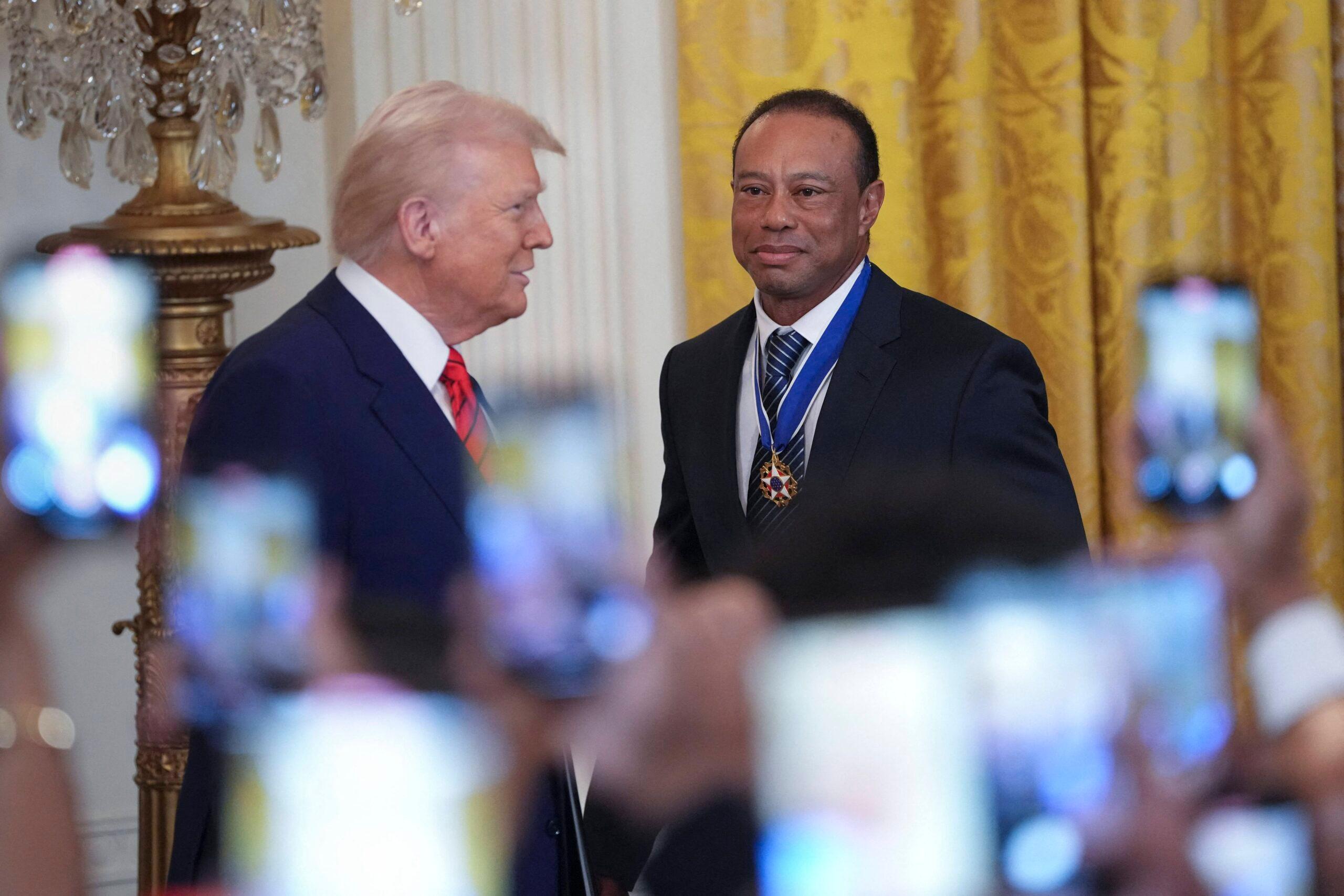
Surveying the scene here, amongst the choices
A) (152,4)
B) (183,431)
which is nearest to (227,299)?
(183,431)

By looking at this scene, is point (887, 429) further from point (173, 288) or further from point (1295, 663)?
point (1295, 663)

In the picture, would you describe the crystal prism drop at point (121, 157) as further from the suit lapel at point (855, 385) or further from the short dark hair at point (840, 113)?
the suit lapel at point (855, 385)

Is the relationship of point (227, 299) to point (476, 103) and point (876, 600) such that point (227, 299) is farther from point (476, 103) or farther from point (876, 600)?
point (876, 600)

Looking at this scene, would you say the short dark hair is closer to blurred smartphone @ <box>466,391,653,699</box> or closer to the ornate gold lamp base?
the ornate gold lamp base

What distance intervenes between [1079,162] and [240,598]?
6.66ft

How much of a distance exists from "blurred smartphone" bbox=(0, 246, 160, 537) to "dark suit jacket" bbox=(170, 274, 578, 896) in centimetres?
51

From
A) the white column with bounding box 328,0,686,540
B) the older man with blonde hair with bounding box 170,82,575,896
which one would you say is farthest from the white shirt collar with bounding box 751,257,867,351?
the white column with bounding box 328,0,686,540

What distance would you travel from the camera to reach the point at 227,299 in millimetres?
1913

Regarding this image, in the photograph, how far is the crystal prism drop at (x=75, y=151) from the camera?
184 cm

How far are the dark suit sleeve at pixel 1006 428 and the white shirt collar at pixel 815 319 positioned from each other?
0.21m

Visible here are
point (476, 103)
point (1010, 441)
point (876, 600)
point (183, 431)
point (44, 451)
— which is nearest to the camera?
point (876, 600)

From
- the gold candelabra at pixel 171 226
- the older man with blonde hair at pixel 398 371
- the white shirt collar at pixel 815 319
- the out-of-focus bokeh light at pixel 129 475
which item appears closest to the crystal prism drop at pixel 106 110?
the gold candelabra at pixel 171 226

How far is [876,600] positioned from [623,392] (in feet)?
6.73

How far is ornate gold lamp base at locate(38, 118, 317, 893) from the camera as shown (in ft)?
5.84
